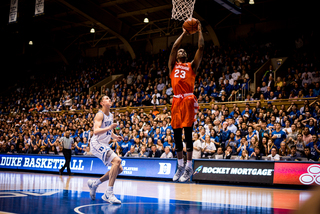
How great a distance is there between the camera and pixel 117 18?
2509 cm

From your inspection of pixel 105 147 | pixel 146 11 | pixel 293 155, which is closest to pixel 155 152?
pixel 293 155

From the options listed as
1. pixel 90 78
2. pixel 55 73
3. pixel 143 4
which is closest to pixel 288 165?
pixel 143 4

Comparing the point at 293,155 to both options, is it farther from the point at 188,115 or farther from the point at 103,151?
the point at 188,115

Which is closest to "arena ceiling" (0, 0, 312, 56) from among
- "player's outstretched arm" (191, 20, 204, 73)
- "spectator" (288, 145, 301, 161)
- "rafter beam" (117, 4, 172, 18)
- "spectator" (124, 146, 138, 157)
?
"rafter beam" (117, 4, 172, 18)

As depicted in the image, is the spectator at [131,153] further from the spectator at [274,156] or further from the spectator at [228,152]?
the spectator at [274,156]

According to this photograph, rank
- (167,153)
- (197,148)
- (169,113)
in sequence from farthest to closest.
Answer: (169,113), (167,153), (197,148)

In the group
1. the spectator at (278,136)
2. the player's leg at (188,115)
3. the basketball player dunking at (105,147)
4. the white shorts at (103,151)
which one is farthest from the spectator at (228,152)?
the player's leg at (188,115)

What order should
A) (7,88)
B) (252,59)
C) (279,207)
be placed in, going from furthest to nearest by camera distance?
(7,88), (252,59), (279,207)

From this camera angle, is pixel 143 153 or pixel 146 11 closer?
pixel 143 153

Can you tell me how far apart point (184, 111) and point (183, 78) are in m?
0.57

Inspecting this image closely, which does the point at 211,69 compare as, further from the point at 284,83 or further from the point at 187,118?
the point at 187,118

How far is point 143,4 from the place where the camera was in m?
23.2

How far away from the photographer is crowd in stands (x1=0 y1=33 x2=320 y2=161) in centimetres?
1257

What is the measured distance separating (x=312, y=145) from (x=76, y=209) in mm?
8689
